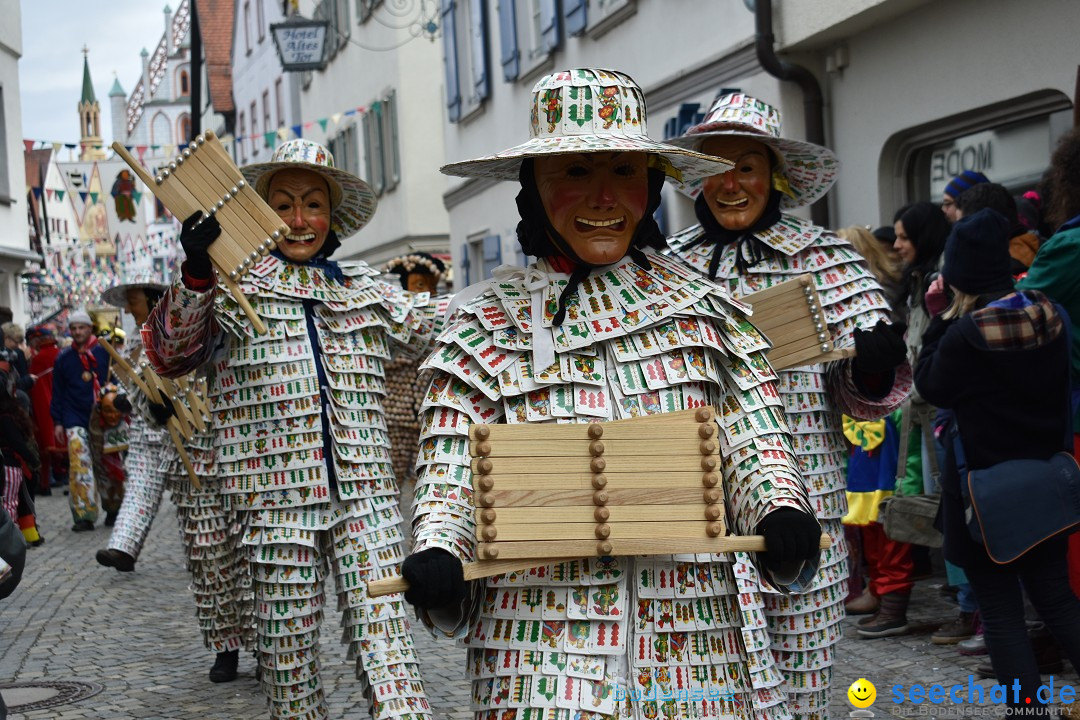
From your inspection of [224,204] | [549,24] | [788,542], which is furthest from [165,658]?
[549,24]

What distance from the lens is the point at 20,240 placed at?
27.3m

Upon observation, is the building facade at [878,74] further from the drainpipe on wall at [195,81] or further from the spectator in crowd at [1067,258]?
the drainpipe on wall at [195,81]

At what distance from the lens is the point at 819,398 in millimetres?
4859

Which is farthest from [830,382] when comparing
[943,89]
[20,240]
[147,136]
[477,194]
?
[147,136]

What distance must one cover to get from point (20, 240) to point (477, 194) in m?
10.9

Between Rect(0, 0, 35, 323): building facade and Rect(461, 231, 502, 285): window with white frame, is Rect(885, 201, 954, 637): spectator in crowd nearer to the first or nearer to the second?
Rect(461, 231, 502, 285): window with white frame

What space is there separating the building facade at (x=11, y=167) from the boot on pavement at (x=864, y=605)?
2172 cm

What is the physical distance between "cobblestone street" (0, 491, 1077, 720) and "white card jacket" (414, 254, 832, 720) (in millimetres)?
2775

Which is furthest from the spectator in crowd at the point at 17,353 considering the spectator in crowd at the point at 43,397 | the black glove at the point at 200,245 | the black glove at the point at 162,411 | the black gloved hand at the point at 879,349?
the black gloved hand at the point at 879,349

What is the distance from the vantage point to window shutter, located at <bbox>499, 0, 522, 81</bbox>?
18.0 meters

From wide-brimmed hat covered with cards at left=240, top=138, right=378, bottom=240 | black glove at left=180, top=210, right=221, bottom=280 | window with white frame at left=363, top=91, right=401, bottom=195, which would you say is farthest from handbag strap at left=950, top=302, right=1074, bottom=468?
window with white frame at left=363, top=91, right=401, bottom=195

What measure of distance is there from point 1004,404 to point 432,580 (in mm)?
2837

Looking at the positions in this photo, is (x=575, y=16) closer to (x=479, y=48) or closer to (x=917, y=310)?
(x=479, y=48)

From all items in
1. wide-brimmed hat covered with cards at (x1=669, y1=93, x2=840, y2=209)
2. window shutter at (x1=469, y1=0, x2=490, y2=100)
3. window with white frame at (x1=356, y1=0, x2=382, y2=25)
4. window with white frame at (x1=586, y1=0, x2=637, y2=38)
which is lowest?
wide-brimmed hat covered with cards at (x1=669, y1=93, x2=840, y2=209)
